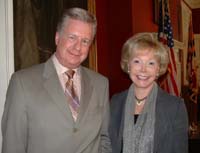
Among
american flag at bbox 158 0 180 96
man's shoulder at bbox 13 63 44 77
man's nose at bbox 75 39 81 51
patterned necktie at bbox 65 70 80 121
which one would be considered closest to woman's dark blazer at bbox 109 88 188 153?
patterned necktie at bbox 65 70 80 121

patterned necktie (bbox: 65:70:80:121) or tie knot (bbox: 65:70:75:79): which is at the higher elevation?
tie knot (bbox: 65:70:75:79)

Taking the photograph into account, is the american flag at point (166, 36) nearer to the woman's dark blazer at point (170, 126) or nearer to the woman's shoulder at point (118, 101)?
the woman's shoulder at point (118, 101)

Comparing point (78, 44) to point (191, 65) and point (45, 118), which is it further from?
point (191, 65)

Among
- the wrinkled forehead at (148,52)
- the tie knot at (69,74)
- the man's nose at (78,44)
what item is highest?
the man's nose at (78,44)

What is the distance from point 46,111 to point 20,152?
0.86 feet

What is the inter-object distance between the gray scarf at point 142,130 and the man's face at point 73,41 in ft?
1.97

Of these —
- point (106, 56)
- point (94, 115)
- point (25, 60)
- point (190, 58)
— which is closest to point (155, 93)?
point (94, 115)

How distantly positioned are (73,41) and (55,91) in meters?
0.31

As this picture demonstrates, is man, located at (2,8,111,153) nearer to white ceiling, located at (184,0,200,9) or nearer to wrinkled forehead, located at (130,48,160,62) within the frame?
wrinkled forehead, located at (130,48,160,62)

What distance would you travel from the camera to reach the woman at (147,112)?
214cm

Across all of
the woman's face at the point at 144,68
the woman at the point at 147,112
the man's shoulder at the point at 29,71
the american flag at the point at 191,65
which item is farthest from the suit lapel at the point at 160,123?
the american flag at the point at 191,65

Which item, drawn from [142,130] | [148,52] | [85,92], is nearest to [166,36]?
[148,52]

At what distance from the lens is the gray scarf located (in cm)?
220

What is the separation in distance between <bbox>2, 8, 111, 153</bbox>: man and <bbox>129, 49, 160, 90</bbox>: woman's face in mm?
305
